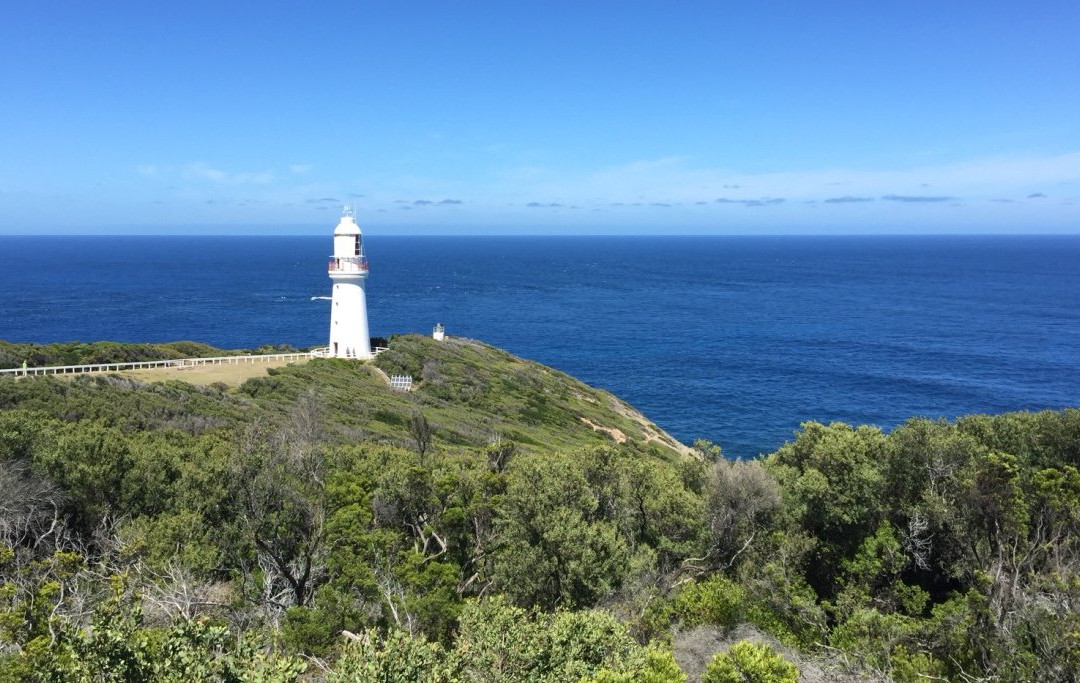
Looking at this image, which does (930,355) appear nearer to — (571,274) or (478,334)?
(478,334)

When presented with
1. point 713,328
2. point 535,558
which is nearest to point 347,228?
point 535,558

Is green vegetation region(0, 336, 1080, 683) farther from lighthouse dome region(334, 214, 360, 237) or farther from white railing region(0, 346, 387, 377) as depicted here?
lighthouse dome region(334, 214, 360, 237)

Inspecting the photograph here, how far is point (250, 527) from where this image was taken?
13.7 m

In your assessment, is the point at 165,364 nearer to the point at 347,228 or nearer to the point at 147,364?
the point at 147,364

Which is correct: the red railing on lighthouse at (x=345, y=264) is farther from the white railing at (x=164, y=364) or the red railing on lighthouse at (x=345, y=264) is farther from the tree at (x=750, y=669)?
the tree at (x=750, y=669)

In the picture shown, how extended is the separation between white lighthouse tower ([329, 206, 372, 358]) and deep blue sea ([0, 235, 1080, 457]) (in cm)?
1444

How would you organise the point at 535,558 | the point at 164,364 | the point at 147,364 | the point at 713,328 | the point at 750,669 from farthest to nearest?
1. the point at 713,328
2. the point at 164,364
3. the point at 147,364
4. the point at 535,558
5. the point at 750,669

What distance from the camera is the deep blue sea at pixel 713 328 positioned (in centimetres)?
6028

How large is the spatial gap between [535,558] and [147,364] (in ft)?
108

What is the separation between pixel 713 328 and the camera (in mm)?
100562

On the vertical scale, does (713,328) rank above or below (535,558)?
below

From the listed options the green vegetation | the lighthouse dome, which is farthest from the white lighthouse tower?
the green vegetation

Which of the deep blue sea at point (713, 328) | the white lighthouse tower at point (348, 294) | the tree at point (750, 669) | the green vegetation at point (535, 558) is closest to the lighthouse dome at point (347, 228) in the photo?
the white lighthouse tower at point (348, 294)

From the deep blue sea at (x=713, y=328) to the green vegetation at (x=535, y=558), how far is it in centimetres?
3015
